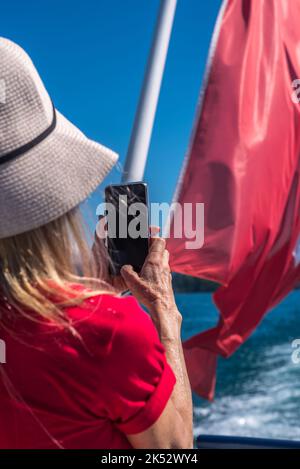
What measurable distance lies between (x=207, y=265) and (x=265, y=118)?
35.8 inches

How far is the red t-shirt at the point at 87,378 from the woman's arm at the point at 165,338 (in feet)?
0.07

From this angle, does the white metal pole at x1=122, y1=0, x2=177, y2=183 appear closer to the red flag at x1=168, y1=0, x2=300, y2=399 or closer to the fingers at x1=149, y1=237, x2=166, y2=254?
the red flag at x1=168, y1=0, x2=300, y2=399

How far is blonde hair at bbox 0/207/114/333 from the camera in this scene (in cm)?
100

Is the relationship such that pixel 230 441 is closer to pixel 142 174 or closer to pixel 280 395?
pixel 142 174

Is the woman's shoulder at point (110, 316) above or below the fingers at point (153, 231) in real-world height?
above

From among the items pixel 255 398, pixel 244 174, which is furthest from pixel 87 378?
pixel 255 398

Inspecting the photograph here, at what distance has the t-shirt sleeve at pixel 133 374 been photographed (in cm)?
99

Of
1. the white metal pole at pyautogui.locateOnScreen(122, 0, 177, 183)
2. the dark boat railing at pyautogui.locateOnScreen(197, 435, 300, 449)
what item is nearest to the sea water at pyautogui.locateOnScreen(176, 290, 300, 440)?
the white metal pole at pyautogui.locateOnScreen(122, 0, 177, 183)

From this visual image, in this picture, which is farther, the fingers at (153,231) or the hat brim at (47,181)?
the fingers at (153,231)

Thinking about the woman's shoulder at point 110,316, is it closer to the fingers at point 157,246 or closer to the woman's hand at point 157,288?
the woman's hand at point 157,288

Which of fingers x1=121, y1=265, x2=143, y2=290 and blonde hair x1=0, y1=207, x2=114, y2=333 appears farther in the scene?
fingers x1=121, y1=265, x2=143, y2=290

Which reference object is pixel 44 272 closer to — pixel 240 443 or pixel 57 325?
pixel 57 325

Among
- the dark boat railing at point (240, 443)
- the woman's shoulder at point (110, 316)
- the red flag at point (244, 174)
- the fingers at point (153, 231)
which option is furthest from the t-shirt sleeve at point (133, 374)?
the red flag at point (244, 174)

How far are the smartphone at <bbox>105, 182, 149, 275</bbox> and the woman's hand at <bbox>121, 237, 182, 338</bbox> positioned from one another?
22 mm
